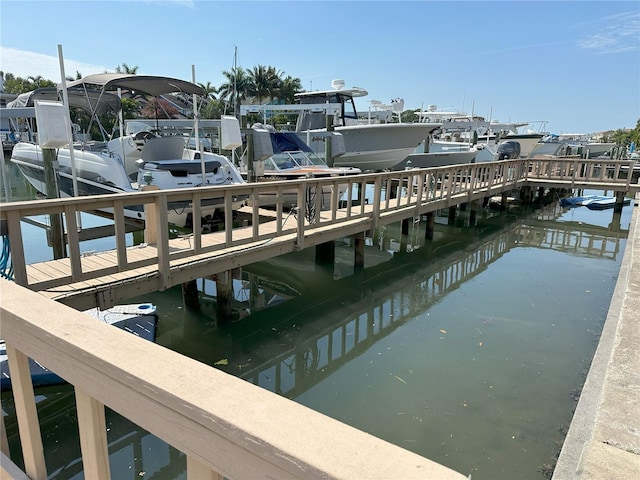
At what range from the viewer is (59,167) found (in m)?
9.28

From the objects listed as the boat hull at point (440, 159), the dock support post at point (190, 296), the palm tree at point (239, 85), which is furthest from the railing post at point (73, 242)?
the palm tree at point (239, 85)

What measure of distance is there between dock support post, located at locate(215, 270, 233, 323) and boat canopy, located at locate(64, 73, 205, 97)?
416cm

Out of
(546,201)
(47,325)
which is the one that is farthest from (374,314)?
(546,201)

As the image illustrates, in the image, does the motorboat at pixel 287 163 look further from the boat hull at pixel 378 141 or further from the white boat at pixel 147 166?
the boat hull at pixel 378 141

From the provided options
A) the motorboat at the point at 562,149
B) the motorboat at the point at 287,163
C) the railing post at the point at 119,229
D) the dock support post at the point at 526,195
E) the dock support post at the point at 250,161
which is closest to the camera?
the railing post at the point at 119,229

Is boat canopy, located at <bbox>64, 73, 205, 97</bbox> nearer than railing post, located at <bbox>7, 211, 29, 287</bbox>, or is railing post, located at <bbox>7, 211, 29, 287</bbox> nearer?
railing post, located at <bbox>7, 211, 29, 287</bbox>

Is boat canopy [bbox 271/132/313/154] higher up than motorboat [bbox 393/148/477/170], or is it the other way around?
boat canopy [bbox 271/132/313/154]

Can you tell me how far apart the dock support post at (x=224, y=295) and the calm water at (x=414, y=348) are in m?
0.16

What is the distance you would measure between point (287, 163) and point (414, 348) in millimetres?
8830

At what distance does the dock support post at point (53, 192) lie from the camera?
7156mm

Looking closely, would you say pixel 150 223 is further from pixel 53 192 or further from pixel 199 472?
pixel 199 472

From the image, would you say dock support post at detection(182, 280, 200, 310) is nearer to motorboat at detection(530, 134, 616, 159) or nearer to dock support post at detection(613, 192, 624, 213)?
dock support post at detection(613, 192, 624, 213)

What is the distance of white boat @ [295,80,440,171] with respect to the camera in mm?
18344

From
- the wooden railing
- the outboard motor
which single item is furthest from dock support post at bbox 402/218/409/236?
the outboard motor
